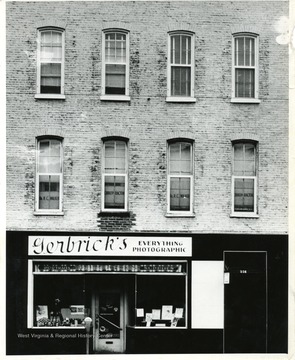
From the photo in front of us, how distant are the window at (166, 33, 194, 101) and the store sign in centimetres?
320

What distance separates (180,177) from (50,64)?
3696mm

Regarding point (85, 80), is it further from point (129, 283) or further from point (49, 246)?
point (129, 283)

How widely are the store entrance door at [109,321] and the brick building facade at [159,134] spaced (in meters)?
0.12

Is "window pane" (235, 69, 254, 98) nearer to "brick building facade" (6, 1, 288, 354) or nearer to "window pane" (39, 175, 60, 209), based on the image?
"brick building facade" (6, 1, 288, 354)

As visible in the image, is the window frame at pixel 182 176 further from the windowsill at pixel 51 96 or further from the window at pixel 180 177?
the windowsill at pixel 51 96

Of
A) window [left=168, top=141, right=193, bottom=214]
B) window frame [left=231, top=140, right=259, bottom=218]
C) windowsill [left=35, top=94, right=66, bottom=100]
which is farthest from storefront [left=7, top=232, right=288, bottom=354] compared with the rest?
windowsill [left=35, top=94, right=66, bottom=100]

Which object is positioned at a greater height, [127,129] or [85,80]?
[85,80]

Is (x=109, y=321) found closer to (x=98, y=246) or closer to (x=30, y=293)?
(x=98, y=246)

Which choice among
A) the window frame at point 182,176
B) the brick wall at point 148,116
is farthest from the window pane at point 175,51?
the window frame at point 182,176

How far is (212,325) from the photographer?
13.1m

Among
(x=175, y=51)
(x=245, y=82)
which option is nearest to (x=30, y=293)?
(x=175, y=51)

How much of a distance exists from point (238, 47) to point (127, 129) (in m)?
3.01

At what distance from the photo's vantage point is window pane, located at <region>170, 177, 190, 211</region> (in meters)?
13.6

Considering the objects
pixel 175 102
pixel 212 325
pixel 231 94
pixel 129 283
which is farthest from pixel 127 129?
pixel 212 325
